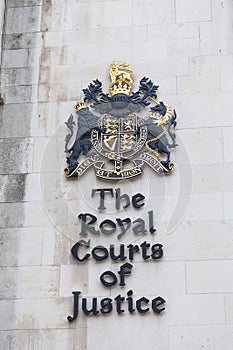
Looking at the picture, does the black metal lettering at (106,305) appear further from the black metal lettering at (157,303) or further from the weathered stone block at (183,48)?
the weathered stone block at (183,48)

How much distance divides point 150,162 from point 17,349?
281 cm

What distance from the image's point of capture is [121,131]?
988 cm

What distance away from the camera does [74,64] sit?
10516 millimetres

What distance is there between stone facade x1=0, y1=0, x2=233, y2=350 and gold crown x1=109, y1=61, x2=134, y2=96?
11cm

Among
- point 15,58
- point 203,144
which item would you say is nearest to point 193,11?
point 203,144

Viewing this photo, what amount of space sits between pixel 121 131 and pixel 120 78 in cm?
79

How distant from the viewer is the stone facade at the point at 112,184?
891 cm

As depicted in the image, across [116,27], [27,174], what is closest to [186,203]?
[27,174]

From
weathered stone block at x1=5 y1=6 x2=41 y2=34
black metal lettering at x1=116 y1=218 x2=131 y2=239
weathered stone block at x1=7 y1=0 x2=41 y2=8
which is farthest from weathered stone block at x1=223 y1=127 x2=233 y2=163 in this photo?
weathered stone block at x1=7 y1=0 x2=41 y2=8

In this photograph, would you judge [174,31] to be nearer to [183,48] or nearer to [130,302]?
[183,48]

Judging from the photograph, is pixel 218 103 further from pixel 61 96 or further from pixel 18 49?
pixel 18 49

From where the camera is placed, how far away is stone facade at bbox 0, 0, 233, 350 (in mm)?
8906

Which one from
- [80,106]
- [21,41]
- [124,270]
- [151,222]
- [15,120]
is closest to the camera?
[124,270]

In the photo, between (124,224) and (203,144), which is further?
(203,144)
